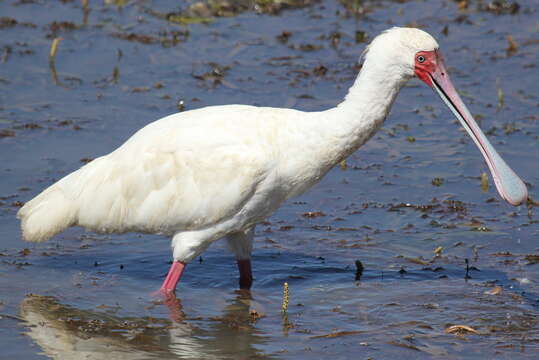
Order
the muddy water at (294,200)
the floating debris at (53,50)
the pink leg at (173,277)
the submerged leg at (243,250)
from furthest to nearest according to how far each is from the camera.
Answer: the floating debris at (53,50)
the submerged leg at (243,250)
the pink leg at (173,277)
the muddy water at (294,200)

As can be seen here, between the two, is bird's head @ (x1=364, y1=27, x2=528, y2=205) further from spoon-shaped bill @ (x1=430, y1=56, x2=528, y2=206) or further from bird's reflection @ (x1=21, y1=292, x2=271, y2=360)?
bird's reflection @ (x1=21, y1=292, x2=271, y2=360)

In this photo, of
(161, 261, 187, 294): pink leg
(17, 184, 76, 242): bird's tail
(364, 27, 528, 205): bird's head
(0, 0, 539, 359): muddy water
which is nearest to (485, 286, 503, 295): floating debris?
(0, 0, 539, 359): muddy water

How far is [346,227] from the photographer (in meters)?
9.88

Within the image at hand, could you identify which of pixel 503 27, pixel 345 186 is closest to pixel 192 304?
pixel 345 186

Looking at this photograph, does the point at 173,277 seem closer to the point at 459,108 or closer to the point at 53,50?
the point at 459,108

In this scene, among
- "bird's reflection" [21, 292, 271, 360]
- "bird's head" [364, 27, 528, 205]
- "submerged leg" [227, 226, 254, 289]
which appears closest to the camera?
"bird's reflection" [21, 292, 271, 360]

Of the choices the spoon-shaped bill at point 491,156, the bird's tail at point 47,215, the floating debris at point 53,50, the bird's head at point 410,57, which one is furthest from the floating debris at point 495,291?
the floating debris at point 53,50

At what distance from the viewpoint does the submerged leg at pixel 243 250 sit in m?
8.57

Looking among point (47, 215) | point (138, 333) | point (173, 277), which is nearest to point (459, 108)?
point (173, 277)

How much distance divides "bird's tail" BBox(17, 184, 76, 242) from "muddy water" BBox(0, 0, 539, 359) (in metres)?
0.42

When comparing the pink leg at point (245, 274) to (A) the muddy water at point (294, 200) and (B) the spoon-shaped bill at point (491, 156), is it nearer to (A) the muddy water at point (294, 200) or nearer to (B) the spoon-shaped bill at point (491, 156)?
(A) the muddy water at point (294, 200)

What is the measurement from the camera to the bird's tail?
834cm

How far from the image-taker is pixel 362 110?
7578 mm

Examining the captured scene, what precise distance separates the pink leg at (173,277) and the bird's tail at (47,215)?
0.84 metres
